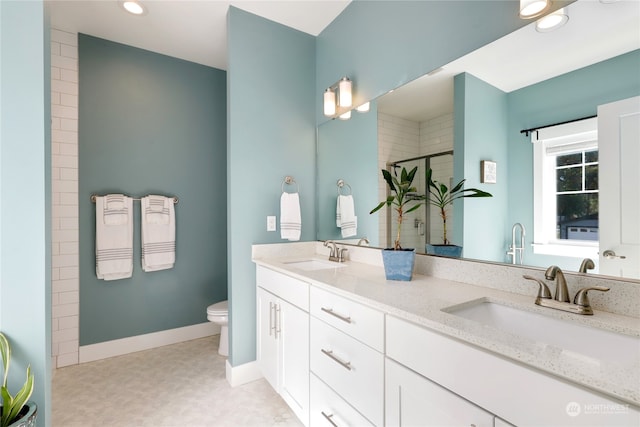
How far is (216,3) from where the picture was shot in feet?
6.84

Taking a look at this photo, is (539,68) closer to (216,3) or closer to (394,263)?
(394,263)

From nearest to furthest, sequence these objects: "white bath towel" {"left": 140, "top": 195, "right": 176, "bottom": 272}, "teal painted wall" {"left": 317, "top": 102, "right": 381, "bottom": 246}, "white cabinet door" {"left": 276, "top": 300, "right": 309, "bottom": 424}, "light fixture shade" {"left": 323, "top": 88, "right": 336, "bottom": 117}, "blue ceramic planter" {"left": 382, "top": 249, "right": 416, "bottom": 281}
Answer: "blue ceramic planter" {"left": 382, "top": 249, "right": 416, "bottom": 281} → "white cabinet door" {"left": 276, "top": 300, "right": 309, "bottom": 424} → "teal painted wall" {"left": 317, "top": 102, "right": 381, "bottom": 246} → "light fixture shade" {"left": 323, "top": 88, "right": 336, "bottom": 117} → "white bath towel" {"left": 140, "top": 195, "right": 176, "bottom": 272}

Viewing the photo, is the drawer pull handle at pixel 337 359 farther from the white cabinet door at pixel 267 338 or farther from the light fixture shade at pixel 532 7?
the light fixture shade at pixel 532 7

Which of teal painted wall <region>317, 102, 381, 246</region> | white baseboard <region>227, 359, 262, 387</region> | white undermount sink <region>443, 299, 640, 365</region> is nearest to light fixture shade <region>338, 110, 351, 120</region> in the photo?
teal painted wall <region>317, 102, 381, 246</region>

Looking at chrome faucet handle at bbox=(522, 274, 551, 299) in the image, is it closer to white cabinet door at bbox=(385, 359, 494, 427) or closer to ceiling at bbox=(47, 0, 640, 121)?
white cabinet door at bbox=(385, 359, 494, 427)

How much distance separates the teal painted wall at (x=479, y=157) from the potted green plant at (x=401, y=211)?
237 mm

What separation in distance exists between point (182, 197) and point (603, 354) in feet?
9.97

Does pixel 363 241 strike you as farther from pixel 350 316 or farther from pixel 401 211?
pixel 350 316

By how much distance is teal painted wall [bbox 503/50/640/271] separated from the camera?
96cm

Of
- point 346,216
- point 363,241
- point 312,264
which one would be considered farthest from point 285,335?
point 346,216

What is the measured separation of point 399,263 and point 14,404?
169cm

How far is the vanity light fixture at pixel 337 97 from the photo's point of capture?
210 cm

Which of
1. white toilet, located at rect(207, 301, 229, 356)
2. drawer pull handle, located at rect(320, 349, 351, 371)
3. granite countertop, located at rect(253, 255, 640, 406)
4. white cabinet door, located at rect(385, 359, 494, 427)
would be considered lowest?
white toilet, located at rect(207, 301, 229, 356)

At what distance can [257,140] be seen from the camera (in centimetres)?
223
